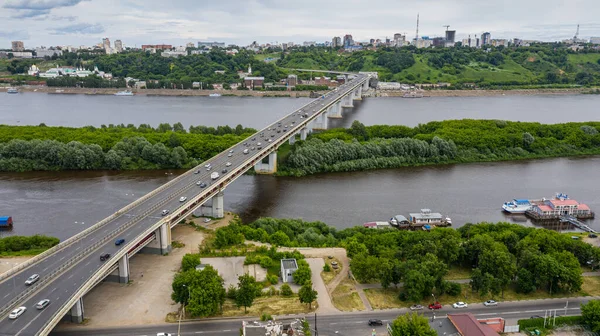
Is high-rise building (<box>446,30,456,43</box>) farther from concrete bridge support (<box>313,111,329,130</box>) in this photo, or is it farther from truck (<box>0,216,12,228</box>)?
truck (<box>0,216,12,228</box>)

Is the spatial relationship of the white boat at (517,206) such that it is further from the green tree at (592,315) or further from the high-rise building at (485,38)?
the high-rise building at (485,38)

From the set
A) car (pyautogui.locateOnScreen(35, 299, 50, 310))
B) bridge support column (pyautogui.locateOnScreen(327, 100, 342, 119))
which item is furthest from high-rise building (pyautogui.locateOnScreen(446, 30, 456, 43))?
car (pyautogui.locateOnScreen(35, 299, 50, 310))

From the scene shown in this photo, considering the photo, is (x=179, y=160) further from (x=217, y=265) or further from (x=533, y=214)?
(x=533, y=214)

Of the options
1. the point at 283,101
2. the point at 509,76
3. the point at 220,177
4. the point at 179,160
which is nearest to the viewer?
the point at 220,177

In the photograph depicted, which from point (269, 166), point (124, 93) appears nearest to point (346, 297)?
point (269, 166)

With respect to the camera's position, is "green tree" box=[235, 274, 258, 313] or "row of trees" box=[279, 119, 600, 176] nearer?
"green tree" box=[235, 274, 258, 313]

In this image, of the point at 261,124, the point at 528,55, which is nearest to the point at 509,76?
the point at 528,55

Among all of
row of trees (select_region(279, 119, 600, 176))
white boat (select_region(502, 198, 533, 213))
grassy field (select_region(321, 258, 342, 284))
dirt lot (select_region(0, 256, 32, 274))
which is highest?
row of trees (select_region(279, 119, 600, 176))
